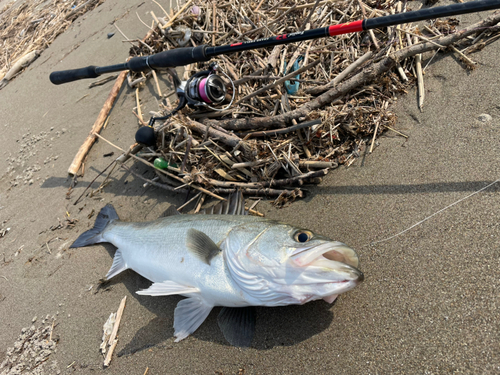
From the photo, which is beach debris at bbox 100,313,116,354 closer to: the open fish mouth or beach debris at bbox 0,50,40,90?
the open fish mouth

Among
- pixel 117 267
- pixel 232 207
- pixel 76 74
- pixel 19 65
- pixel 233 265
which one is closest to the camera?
pixel 233 265

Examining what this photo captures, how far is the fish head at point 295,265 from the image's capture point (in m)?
1.99

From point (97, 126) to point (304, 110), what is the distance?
3873mm

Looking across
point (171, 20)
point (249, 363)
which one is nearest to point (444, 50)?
point (249, 363)

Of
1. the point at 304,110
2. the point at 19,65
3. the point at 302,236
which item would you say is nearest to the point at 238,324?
the point at 302,236

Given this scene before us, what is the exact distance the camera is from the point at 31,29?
9.72 meters

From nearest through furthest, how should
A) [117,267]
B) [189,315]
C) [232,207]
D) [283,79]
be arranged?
[189,315] → [232,207] → [117,267] → [283,79]

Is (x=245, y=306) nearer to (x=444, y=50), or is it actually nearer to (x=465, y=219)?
(x=465, y=219)

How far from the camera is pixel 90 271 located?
3.56 meters

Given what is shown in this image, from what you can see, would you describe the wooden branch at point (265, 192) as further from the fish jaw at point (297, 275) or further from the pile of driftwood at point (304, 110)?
the fish jaw at point (297, 275)

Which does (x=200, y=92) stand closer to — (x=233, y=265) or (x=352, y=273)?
(x=233, y=265)

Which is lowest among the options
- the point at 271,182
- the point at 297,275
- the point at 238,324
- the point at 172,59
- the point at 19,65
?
the point at 238,324

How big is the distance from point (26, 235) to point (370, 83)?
210 inches

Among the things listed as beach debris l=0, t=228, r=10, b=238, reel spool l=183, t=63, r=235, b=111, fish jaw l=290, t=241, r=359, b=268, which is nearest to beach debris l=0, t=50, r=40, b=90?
beach debris l=0, t=228, r=10, b=238
